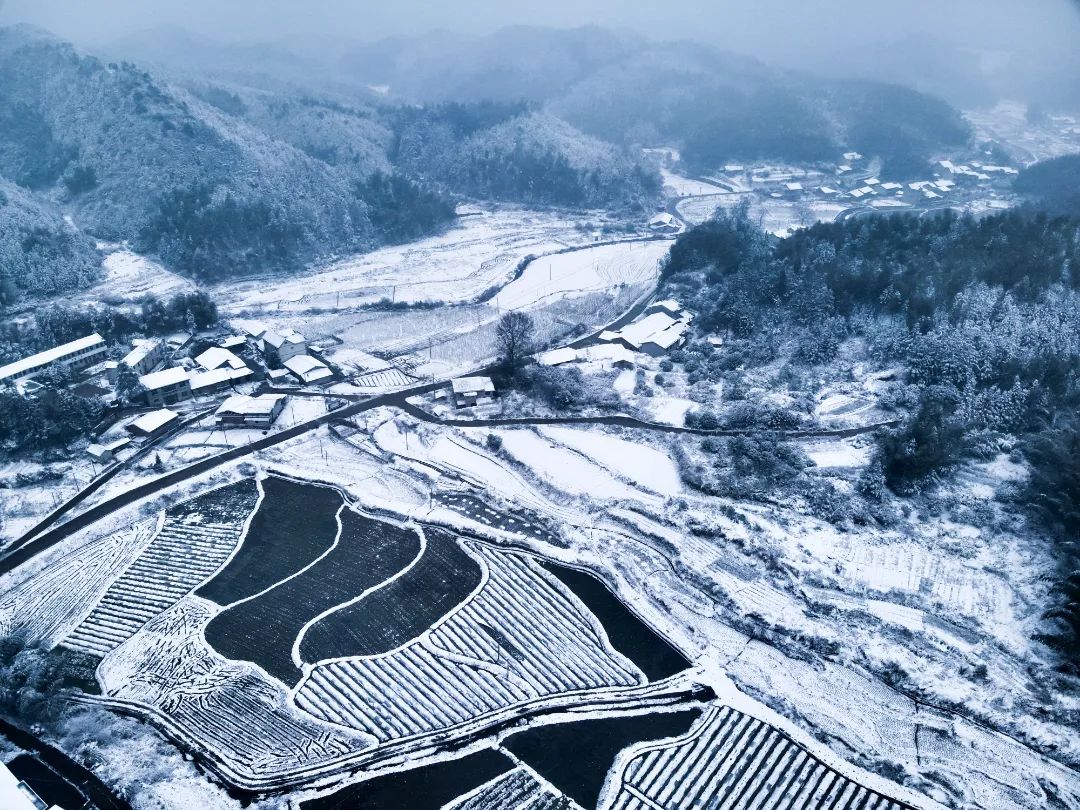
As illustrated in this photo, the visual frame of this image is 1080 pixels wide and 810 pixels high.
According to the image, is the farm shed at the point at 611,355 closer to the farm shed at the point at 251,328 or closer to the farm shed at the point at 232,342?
the farm shed at the point at 251,328

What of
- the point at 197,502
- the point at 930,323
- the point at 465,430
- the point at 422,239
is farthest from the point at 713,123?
the point at 197,502

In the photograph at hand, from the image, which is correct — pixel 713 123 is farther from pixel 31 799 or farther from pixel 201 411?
pixel 31 799

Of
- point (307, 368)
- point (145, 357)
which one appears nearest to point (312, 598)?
point (307, 368)

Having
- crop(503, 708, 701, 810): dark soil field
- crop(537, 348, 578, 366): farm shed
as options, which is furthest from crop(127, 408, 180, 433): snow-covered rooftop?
crop(503, 708, 701, 810): dark soil field

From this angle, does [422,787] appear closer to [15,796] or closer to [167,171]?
[15,796]

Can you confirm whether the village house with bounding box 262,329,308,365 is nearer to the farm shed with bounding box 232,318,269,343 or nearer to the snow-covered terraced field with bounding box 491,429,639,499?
the farm shed with bounding box 232,318,269,343

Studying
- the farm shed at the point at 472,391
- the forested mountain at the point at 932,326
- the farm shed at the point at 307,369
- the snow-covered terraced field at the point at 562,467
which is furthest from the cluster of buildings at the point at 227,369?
the forested mountain at the point at 932,326
